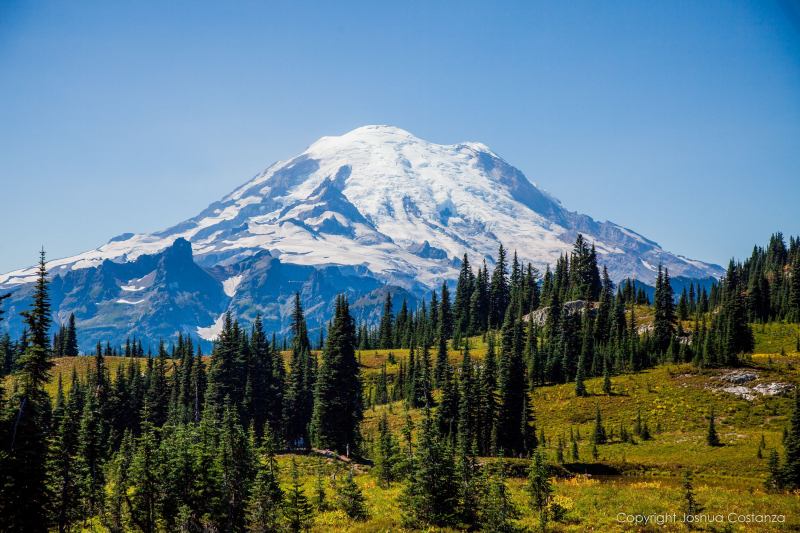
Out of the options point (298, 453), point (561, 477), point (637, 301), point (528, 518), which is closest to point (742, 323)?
point (637, 301)

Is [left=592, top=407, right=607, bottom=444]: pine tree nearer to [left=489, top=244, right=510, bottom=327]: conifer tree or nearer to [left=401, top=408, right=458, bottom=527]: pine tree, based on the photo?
[left=401, top=408, right=458, bottom=527]: pine tree

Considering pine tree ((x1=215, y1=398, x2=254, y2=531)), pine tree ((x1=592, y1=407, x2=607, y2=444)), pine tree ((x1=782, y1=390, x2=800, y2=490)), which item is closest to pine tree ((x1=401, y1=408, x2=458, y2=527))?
pine tree ((x1=215, y1=398, x2=254, y2=531))

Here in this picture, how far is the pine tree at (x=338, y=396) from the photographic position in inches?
2479

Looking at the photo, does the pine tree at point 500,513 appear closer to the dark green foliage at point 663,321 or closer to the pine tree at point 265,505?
the pine tree at point 265,505

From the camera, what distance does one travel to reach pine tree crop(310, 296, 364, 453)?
62969mm

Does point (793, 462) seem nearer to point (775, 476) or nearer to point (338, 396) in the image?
point (775, 476)

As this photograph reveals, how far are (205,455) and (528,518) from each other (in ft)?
59.2

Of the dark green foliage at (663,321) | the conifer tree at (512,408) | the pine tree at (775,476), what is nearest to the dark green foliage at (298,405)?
the conifer tree at (512,408)

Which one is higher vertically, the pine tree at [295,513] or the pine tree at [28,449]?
the pine tree at [28,449]

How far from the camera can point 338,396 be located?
2522 inches

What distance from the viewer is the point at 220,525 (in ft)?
105

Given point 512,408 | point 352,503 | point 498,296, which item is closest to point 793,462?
point 512,408

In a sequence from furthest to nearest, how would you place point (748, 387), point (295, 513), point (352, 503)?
point (748, 387), point (352, 503), point (295, 513)

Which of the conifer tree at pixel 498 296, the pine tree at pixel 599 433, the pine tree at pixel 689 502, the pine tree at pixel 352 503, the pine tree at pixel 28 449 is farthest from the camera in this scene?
the conifer tree at pixel 498 296
